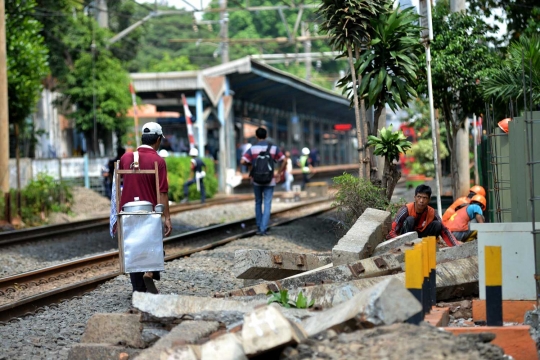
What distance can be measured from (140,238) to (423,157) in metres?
23.8

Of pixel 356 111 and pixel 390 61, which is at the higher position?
pixel 390 61

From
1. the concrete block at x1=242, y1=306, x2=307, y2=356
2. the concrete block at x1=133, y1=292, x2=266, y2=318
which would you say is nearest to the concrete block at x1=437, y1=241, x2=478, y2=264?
the concrete block at x1=133, y1=292, x2=266, y2=318

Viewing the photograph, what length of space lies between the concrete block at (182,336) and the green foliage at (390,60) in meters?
7.97

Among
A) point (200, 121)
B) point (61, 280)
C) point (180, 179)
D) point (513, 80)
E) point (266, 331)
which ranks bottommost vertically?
point (61, 280)

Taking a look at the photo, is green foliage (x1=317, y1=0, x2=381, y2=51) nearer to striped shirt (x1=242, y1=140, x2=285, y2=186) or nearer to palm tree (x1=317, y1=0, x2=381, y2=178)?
palm tree (x1=317, y1=0, x2=381, y2=178)

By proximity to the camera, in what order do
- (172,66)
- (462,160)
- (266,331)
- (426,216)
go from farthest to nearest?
(172,66) < (462,160) < (426,216) < (266,331)

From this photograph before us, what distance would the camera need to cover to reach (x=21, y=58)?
2667 cm

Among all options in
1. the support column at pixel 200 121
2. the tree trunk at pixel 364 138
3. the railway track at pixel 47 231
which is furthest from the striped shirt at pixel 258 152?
the support column at pixel 200 121

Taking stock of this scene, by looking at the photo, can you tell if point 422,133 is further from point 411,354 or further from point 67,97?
point 411,354

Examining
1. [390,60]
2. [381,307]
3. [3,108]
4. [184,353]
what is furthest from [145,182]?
[3,108]

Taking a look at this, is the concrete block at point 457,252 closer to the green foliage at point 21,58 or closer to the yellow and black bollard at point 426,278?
the yellow and black bollard at point 426,278

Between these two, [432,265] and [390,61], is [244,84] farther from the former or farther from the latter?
[432,265]

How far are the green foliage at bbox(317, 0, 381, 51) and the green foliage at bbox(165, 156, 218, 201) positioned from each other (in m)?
17.0

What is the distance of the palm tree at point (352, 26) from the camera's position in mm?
14203
